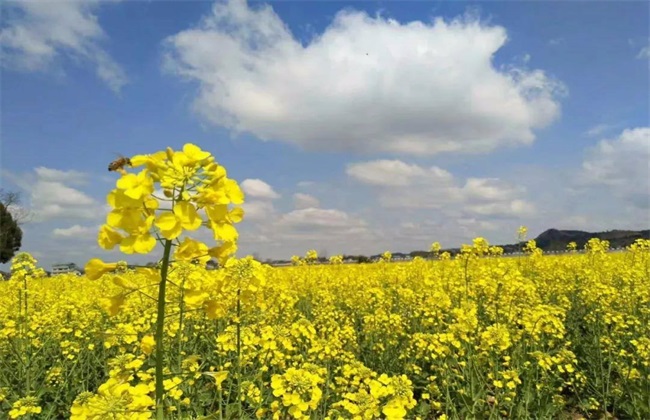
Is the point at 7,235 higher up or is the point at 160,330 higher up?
the point at 7,235

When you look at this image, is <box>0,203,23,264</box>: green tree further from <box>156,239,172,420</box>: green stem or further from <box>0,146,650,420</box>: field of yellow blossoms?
<box>156,239,172,420</box>: green stem

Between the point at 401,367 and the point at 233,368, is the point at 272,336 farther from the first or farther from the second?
the point at 401,367

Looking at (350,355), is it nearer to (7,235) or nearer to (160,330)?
(160,330)

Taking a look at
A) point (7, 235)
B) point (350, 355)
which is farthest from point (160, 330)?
point (7, 235)

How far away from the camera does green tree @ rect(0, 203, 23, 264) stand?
36434 millimetres

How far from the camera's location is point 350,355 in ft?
14.1

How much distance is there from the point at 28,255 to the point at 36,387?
1301 millimetres

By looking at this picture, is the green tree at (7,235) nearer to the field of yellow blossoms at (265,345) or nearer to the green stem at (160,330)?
the field of yellow blossoms at (265,345)

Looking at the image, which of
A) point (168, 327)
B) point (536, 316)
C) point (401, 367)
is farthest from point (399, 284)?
point (168, 327)

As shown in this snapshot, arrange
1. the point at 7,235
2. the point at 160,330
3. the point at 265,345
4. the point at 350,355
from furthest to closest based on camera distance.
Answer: the point at 7,235
the point at 350,355
the point at 265,345
the point at 160,330

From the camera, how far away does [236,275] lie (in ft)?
9.98

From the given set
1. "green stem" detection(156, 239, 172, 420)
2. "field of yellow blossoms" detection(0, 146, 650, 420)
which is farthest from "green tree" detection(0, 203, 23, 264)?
"green stem" detection(156, 239, 172, 420)

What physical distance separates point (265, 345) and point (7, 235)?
40954mm

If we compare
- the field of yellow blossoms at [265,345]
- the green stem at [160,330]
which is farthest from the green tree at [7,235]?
the green stem at [160,330]
